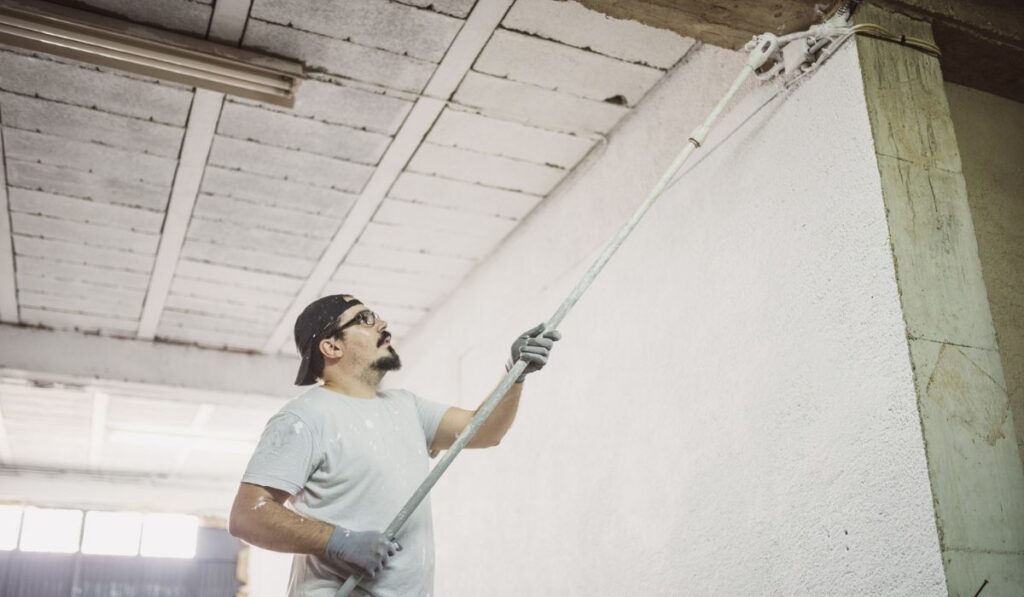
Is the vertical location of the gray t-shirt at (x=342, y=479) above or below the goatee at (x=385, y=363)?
below

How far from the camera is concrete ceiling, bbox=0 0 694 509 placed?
2787mm

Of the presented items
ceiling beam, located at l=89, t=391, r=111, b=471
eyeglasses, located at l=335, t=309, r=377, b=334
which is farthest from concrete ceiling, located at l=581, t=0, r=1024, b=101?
ceiling beam, located at l=89, t=391, r=111, b=471

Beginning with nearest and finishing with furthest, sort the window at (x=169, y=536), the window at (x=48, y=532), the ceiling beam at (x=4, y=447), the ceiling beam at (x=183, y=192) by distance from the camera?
the ceiling beam at (x=183, y=192) → the ceiling beam at (x=4, y=447) → the window at (x=48, y=532) → the window at (x=169, y=536)

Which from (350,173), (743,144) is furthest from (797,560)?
(350,173)

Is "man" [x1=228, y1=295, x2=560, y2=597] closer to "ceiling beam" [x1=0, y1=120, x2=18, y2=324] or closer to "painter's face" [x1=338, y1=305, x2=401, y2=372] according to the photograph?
"painter's face" [x1=338, y1=305, x2=401, y2=372]

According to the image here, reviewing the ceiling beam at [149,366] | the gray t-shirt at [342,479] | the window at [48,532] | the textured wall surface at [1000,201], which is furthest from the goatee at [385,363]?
the window at [48,532]

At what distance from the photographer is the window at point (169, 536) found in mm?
14596

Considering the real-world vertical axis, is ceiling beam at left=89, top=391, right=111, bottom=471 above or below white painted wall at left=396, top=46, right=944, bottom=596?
above

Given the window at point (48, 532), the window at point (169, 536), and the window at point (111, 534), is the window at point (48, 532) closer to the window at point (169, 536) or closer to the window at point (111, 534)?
the window at point (111, 534)

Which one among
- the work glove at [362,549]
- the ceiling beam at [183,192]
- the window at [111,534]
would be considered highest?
the ceiling beam at [183,192]

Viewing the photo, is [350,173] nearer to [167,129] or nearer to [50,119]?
[167,129]

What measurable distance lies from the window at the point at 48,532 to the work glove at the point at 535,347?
1331cm

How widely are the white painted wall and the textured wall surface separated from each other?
0.51 m

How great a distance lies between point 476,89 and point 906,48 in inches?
58.5
